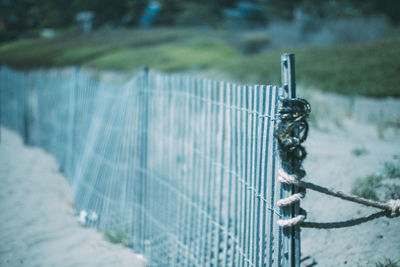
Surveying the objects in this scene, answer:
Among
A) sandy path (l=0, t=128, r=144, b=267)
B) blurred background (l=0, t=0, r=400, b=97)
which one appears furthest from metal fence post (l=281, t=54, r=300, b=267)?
blurred background (l=0, t=0, r=400, b=97)

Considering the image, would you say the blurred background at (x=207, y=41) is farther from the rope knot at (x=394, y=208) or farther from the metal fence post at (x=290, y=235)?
the rope knot at (x=394, y=208)

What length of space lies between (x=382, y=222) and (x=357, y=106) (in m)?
7.34

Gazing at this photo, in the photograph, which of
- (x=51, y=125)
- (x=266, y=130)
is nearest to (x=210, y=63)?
(x=51, y=125)

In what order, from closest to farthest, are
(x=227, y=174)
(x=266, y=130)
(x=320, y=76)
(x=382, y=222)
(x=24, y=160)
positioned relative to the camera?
(x=266, y=130), (x=227, y=174), (x=382, y=222), (x=24, y=160), (x=320, y=76)

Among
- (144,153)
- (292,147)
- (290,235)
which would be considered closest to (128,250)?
(144,153)

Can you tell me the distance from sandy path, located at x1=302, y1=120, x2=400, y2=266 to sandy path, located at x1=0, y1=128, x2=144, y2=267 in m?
1.85

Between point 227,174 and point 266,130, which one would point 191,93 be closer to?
point 227,174

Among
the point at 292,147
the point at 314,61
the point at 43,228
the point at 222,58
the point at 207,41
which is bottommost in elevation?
the point at 43,228

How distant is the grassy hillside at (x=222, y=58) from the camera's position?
11352 mm

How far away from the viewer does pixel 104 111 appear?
5504 mm

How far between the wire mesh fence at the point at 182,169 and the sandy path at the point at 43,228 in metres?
0.26

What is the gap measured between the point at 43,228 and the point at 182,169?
2.26 m

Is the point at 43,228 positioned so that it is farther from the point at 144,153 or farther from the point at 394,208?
the point at 394,208

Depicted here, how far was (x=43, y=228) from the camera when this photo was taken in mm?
4699
